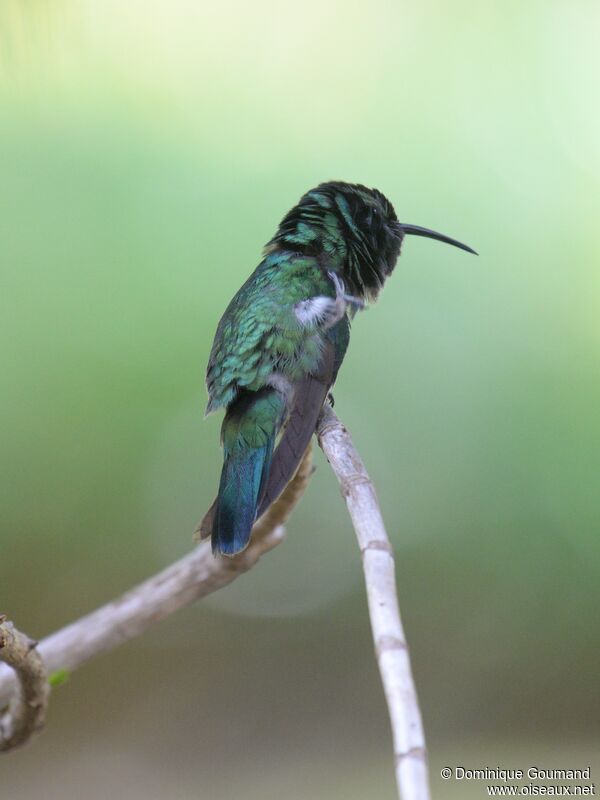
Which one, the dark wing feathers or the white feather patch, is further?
the white feather patch

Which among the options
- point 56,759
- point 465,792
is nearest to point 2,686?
point 465,792

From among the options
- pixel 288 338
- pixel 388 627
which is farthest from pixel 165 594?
pixel 388 627

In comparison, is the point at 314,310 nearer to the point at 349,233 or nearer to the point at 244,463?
the point at 349,233

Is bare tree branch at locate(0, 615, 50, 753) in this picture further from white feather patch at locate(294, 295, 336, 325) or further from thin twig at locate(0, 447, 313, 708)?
white feather patch at locate(294, 295, 336, 325)

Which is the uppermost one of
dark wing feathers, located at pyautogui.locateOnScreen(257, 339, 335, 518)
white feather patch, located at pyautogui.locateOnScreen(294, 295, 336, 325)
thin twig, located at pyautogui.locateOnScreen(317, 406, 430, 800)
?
white feather patch, located at pyautogui.locateOnScreen(294, 295, 336, 325)

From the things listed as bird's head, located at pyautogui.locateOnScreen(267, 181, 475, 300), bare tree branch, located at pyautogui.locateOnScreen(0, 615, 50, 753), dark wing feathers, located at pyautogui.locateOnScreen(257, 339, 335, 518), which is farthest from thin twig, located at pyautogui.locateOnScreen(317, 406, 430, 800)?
bird's head, located at pyautogui.locateOnScreen(267, 181, 475, 300)

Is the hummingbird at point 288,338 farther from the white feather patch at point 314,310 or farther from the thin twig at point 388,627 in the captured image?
the thin twig at point 388,627

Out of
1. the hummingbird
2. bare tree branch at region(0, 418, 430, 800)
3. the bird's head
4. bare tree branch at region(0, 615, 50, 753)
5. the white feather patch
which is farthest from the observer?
the bird's head

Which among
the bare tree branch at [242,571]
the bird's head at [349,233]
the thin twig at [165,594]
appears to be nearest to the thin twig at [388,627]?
the bare tree branch at [242,571]
